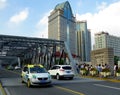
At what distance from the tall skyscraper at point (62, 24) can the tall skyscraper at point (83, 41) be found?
12025 mm

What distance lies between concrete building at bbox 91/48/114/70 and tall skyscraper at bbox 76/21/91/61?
91.6m

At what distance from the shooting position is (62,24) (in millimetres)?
104688

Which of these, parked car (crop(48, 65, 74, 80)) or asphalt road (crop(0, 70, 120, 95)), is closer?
asphalt road (crop(0, 70, 120, 95))

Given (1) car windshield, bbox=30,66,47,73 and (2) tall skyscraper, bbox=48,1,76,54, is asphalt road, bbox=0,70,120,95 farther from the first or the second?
(2) tall skyscraper, bbox=48,1,76,54

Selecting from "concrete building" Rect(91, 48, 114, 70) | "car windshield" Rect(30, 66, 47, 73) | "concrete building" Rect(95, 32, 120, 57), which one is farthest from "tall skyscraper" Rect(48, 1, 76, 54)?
"car windshield" Rect(30, 66, 47, 73)

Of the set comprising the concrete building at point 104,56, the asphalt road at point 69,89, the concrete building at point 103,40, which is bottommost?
the asphalt road at point 69,89

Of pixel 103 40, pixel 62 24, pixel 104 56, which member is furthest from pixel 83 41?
pixel 104 56

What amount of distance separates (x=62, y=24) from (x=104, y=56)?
6807 centimetres

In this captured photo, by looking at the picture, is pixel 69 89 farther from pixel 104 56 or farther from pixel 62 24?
pixel 62 24

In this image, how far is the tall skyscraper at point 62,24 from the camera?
103 m

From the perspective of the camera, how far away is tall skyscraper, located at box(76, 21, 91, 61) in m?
134

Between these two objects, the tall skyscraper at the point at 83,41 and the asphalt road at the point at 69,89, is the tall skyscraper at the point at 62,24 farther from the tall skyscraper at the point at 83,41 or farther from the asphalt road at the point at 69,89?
the asphalt road at the point at 69,89

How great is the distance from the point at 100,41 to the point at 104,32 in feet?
12.8

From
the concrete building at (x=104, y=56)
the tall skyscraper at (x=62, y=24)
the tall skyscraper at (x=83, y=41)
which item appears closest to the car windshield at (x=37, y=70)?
the concrete building at (x=104, y=56)
